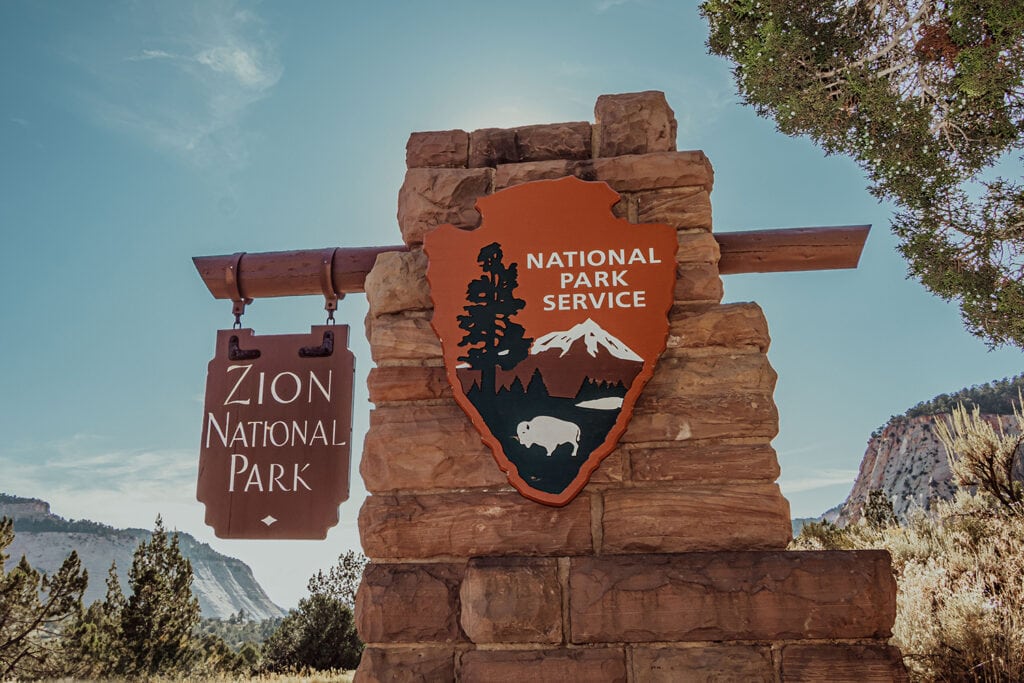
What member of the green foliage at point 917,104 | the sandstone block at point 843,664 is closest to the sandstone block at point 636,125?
the sandstone block at point 843,664

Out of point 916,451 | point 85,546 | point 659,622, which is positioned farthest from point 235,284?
point 85,546

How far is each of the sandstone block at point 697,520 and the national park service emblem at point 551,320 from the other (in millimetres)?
153

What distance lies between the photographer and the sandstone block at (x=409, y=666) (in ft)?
6.24

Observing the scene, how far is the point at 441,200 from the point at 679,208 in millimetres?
717

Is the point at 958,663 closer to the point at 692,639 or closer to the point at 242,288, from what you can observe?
the point at 692,639

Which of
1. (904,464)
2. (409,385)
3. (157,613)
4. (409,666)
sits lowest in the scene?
(157,613)

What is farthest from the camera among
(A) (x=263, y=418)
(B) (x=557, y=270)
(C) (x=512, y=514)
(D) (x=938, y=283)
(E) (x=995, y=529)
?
(D) (x=938, y=283)

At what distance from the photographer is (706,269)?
85.2 inches

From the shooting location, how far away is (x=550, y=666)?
72.4 inches

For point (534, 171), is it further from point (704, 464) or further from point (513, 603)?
point (513, 603)

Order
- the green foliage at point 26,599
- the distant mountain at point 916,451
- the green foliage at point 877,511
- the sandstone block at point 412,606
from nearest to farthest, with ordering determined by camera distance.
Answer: the sandstone block at point 412,606 < the green foliage at point 877,511 < the green foliage at point 26,599 < the distant mountain at point 916,451

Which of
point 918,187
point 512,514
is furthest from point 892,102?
point 512,514

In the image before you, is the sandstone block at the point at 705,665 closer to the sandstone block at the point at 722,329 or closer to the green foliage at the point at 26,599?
the sandstone block at the point at 722,329

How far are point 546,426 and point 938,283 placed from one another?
26.2 ft
